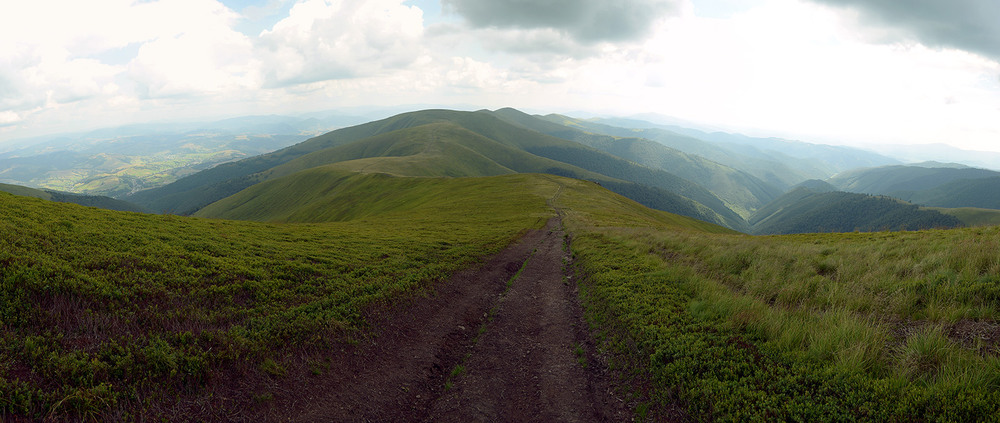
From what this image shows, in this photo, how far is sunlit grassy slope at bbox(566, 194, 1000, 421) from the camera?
25.4 feet

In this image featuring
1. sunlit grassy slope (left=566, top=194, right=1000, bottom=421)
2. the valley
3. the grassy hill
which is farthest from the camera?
the valley

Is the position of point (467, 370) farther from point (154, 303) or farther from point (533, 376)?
point (154, 303)

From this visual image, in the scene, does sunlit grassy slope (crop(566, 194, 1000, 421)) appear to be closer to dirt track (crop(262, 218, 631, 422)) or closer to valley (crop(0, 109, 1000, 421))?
valley (crop(0, 109, 1000, 421))

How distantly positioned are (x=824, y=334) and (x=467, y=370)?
1098cm

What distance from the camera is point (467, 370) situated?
1333cm

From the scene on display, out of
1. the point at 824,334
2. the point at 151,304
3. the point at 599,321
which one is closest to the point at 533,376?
the point at 599,321

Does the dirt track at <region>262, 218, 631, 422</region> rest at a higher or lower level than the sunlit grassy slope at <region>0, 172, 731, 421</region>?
lower

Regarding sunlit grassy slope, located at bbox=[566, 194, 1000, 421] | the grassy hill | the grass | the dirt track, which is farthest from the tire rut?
the grass

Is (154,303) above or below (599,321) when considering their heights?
above

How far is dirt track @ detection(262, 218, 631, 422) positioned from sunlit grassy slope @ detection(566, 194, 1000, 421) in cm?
177

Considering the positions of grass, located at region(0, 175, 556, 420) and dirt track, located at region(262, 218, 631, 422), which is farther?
dirt track, located at region(262, 218, 631, 422)

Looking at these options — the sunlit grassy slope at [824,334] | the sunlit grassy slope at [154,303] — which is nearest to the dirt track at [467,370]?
the sunlit grassy slope at [154,303]

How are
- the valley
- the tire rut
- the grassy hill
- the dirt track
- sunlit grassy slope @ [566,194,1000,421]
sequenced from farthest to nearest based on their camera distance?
the tire rut < the dirt track < the valley < the grassy hill < sunlit grassy slope @ [566,194,1000,421]

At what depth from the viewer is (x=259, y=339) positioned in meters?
11.8
